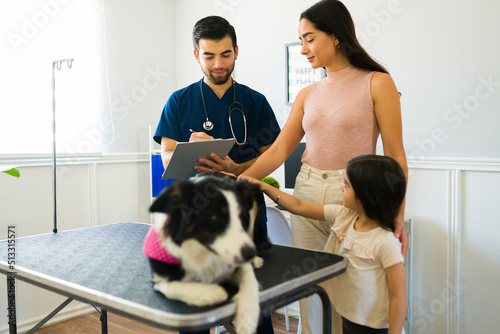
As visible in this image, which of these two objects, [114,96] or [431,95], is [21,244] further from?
[431,95]

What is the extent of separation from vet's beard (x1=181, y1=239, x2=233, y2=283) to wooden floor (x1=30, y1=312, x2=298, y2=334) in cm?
205

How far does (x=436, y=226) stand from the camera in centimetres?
260

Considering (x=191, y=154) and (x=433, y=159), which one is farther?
(x=433, y=159)

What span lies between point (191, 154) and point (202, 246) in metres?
0.56

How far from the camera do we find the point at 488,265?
2.41m

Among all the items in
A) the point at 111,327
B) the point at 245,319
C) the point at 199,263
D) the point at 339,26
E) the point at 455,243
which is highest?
the point at 339,26

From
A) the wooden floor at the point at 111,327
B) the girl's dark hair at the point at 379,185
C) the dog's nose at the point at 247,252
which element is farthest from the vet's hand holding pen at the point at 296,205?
the wooden floor at the point at 111,327

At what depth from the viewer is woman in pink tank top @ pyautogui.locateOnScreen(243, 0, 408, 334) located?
1471 millimetres

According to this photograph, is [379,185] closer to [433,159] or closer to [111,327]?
[433,159]

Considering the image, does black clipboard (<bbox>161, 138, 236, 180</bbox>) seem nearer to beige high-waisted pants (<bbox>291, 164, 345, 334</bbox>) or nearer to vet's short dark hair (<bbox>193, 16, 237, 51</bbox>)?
beige high-waisted pants (<bbox>291, 164, 345, 334</bbox>)

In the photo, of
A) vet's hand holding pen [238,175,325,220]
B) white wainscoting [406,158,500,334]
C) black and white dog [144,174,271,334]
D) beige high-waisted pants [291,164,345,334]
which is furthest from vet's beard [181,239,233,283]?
white wainscoting [406,158,500,334]

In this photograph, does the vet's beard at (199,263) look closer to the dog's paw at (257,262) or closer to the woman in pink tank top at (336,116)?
the dog's paw at (257,262)

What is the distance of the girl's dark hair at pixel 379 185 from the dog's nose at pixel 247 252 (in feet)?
1.72

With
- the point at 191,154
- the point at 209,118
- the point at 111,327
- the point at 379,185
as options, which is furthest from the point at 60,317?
the point at 379,185
